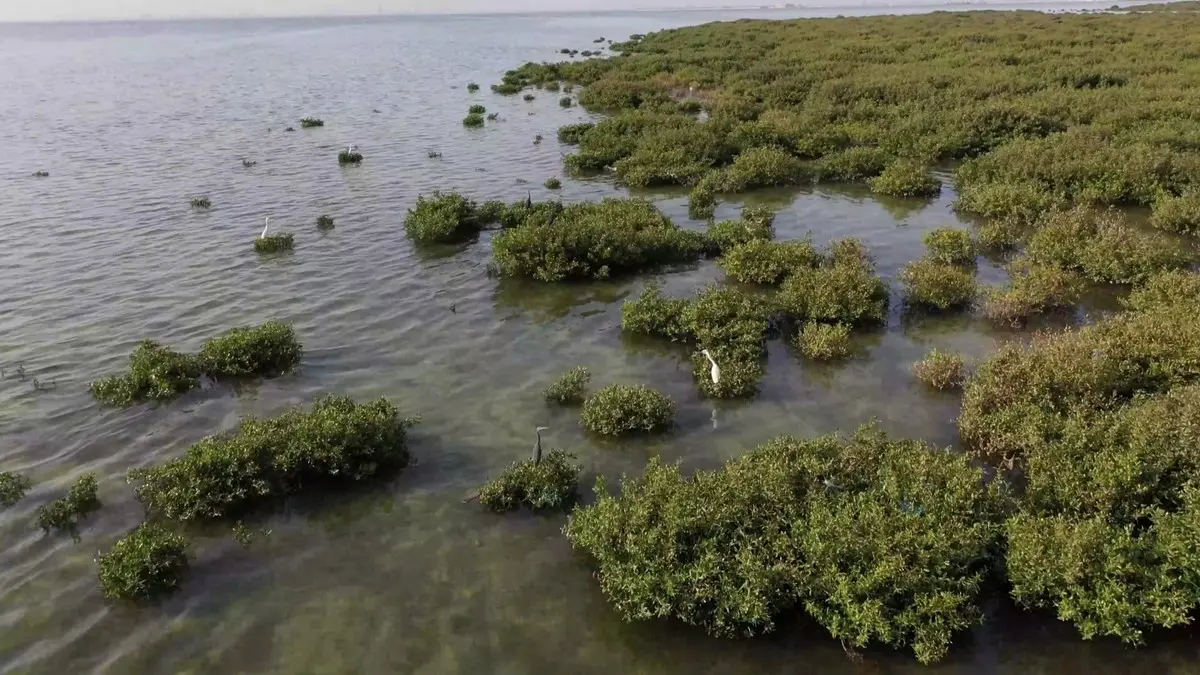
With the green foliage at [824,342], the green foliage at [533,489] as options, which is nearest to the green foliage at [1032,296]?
the green foliage at [824,342]

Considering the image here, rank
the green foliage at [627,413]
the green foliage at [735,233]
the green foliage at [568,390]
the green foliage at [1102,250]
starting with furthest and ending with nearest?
the green foliage at [735,233], the green foliage at [1102,250], the green foliage at [568,390], the green foliage at [627,413]

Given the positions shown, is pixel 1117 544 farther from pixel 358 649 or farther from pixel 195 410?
pixel 195 410

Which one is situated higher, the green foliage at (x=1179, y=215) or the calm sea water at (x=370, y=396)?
the green foliage at (x=1179, y=215)

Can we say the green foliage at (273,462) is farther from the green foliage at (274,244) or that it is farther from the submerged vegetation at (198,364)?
the green foliage at (274,244)

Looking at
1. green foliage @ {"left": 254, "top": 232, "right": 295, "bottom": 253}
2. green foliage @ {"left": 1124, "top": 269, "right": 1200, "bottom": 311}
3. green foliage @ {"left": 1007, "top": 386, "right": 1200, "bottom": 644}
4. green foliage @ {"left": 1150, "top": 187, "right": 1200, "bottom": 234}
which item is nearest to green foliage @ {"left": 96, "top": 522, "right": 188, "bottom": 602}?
green foliage @ {"left": 1007, "top": 386, "right": 1200, "bottom": 644}

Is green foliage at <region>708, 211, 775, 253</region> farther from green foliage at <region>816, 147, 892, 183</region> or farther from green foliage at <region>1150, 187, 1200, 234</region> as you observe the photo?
green foliage at <region>1150, 187, 1200, 234</region>

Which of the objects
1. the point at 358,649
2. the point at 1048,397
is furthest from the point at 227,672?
the point at 1048,397
